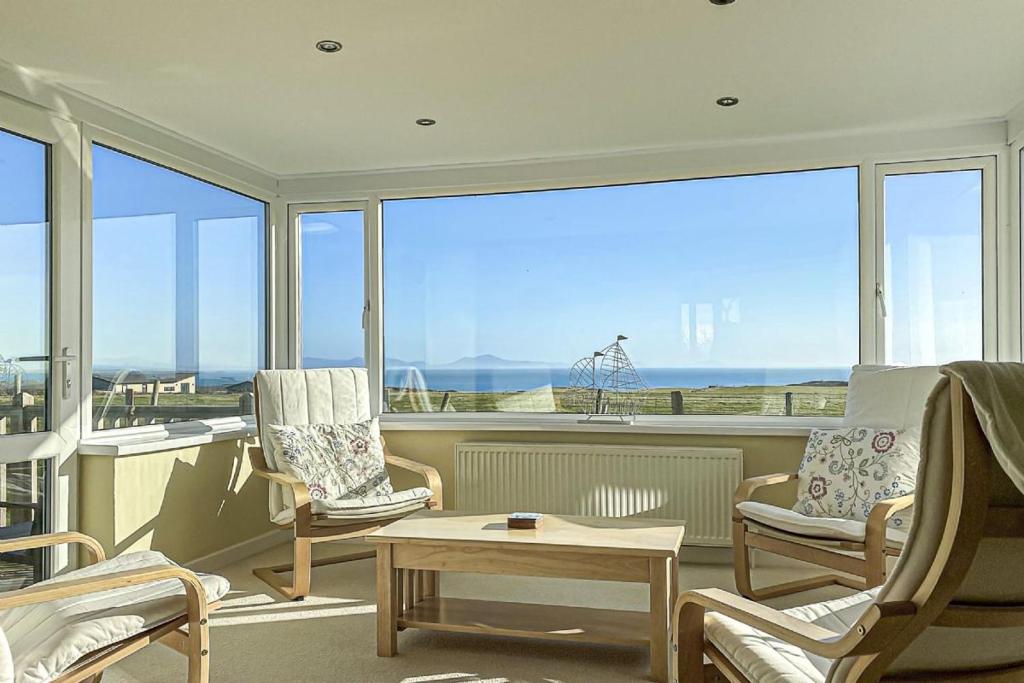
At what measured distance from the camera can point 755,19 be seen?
3.03m

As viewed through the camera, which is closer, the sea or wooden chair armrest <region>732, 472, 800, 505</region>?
wooden chair armrest <region>732, 472, 800, 505</region>

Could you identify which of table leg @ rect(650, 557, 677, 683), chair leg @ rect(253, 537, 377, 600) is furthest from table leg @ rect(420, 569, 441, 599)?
table leg @ rect(650, 557, 677, 683)

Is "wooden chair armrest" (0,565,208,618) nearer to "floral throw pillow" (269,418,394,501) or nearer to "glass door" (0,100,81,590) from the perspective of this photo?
"glass door" (0,100,81,590)

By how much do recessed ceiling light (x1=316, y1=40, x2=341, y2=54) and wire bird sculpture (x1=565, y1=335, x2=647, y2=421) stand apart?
2636 millimetres

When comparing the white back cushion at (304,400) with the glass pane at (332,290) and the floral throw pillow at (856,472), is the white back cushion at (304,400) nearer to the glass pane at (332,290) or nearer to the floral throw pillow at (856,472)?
the glass pane at (332,290)

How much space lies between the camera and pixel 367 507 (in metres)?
4.11

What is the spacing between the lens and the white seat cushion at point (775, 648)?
187cm

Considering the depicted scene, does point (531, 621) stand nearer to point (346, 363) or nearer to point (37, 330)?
point (37, 330)

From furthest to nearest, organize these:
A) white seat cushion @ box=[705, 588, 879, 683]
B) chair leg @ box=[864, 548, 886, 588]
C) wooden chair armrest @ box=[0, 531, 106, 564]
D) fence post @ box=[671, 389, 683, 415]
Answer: fence post @ box=[671, 389, 683, 415] → chair leg @ box=[864, 548, 886, 588] → wooden chair armrest @ box=[0, 531, 106, 564] → white seat cushion @ box=[705, 588, 879, 683]

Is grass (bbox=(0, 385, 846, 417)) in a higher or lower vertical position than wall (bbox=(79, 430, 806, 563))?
higher

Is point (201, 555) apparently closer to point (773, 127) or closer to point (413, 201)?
point (413, 201)

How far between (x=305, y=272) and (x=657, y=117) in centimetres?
269

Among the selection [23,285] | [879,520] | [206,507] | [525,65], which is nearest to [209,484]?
[206,507]

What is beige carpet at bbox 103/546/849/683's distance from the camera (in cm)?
304
